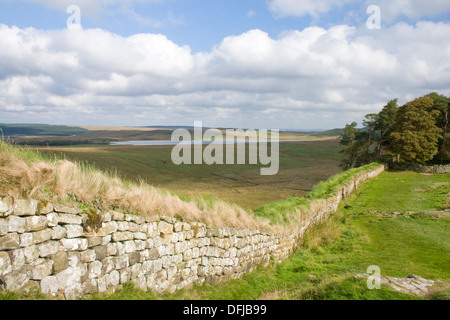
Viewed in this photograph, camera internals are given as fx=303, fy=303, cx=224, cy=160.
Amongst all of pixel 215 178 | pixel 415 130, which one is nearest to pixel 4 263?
pixel 415 130

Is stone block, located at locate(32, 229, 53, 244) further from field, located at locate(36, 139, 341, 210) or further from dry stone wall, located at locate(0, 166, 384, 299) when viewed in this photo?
field, located at locate(36, 139, 341, 210)

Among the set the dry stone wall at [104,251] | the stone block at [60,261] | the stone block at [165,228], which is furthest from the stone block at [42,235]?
the stone block at [165,228]

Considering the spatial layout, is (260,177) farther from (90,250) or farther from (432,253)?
(90,250)

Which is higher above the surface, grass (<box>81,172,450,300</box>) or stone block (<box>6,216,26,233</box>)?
stone block (<box>6,216,26,233</box>)

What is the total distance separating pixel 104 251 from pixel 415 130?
37.9 meters

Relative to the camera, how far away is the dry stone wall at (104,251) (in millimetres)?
4109

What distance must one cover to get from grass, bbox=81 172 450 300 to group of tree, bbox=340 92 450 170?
16423mm

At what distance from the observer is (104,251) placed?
523 cm

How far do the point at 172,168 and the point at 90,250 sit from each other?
1928 inches

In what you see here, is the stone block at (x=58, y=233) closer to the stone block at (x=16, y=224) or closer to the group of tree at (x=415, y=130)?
the stone block at (x=16, y=224)

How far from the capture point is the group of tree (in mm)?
33406

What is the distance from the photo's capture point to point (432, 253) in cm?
1027

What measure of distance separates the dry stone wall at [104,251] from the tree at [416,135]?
31.5 metres

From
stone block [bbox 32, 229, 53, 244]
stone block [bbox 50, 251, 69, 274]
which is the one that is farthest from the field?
stone block [bbox 32, 229, 53, 244]
